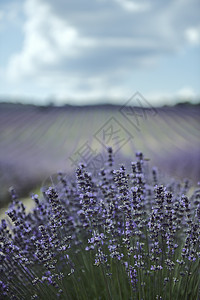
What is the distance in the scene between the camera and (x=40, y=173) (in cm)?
271

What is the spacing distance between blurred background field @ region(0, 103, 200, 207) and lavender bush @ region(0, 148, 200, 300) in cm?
130

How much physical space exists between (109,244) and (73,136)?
5.63ft

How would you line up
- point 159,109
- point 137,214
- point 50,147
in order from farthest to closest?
point 159,109 < point 50,147 < point 137,214

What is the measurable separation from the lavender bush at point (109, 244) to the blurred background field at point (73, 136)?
1297 millimetres

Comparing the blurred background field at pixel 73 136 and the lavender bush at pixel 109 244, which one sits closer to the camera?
the lavender bush at pixel 109 244

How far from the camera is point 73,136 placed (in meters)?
2.69

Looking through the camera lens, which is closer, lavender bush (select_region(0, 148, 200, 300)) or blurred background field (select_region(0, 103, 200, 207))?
lavender bush (select_region(0, 148, 200, 300))

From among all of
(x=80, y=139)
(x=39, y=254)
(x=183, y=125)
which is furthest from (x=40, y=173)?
(x=39, y=254)

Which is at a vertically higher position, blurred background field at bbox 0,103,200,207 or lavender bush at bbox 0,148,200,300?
blurred background field at bbox 0,103,200,207

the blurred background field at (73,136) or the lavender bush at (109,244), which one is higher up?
the blurred background field at (73,136)

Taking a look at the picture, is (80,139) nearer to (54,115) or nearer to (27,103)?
(54,115)

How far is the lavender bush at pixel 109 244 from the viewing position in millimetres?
890

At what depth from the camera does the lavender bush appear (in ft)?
2.92

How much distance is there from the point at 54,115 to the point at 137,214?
6.42 feet
